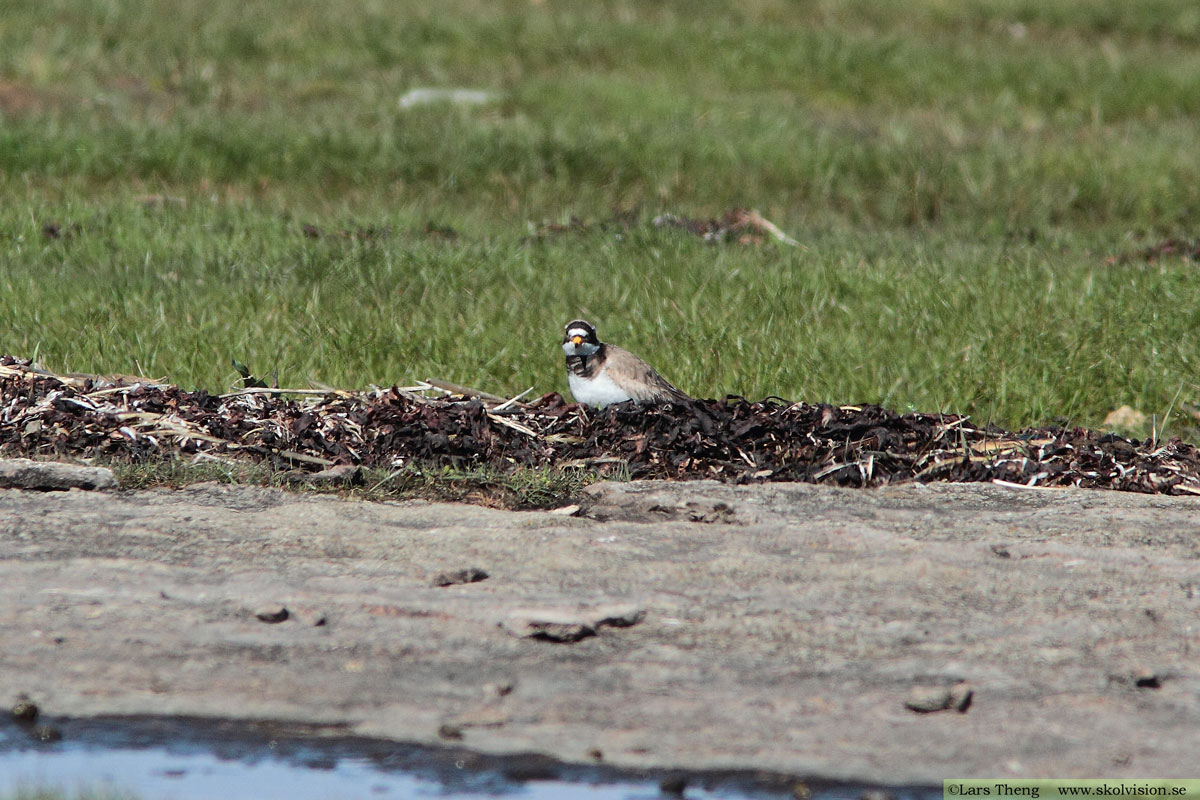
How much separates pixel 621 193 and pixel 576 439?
292 inches

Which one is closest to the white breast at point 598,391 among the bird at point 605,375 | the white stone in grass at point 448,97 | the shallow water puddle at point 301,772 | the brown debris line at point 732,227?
the bird at point 605,375

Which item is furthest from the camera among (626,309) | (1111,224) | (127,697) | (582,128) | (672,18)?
(672,18)

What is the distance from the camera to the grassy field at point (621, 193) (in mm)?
8211

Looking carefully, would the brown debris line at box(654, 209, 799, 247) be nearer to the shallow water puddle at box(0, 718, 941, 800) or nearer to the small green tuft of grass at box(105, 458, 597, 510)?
the small green tuft of grass at box(105, 458, 597, 510)

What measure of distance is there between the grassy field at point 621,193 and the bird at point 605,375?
1.01 meters

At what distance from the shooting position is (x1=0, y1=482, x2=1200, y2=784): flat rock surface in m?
3.66

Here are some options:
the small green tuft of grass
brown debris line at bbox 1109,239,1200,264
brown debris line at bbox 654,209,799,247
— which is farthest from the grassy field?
the small green tuft of grass

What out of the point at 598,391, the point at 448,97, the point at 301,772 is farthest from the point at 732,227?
the point at 301,772

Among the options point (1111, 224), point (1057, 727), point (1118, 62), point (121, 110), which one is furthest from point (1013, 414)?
point (1118, 62)

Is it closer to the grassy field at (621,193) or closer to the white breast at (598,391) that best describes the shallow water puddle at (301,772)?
the white breast at (598,391)

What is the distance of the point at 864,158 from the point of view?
46.3ft

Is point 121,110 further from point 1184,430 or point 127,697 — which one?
point 127,697

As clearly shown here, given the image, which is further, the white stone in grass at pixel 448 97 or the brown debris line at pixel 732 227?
the white stone in grass at pixel 448 97

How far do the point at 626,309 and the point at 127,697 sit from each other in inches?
226
